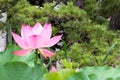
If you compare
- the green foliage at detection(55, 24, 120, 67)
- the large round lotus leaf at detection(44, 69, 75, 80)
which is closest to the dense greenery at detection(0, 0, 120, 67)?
the green foliage at detection(55, 24, 120, 67)

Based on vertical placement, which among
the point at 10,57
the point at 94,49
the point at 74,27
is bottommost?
the point at 94,49

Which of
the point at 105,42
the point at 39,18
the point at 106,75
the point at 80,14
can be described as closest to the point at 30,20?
the point at 39,18

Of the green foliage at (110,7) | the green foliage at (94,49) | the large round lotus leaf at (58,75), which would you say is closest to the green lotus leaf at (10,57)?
the large round lotus leaf at (58,75)

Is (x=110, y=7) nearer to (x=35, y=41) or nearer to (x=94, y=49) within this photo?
(x=94, y=49)

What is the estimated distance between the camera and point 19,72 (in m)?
0.63

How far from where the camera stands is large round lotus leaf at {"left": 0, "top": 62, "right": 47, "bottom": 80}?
0.63 meters

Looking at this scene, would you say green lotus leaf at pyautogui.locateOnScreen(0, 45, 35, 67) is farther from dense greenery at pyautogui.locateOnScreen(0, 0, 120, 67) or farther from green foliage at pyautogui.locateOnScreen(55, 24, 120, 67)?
dense greenery at pyautogui.locateOnScreen(0, 0, 120, 67)

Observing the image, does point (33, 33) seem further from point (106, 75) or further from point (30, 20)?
point (30, 20)

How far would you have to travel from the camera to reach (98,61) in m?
2.19

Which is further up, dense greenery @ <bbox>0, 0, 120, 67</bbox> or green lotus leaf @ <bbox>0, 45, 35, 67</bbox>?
green lotus leaf @ <bbox>0, 45, 35, 67</bbox>

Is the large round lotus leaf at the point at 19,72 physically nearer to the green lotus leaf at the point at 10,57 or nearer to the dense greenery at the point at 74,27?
the green lotus leaf at the point at 10,57

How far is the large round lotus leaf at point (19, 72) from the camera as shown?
2.06ft

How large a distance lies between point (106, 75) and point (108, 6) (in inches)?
78.4

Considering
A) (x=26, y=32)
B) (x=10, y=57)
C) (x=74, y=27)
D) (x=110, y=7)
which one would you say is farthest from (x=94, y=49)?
(x=26, y=32)
